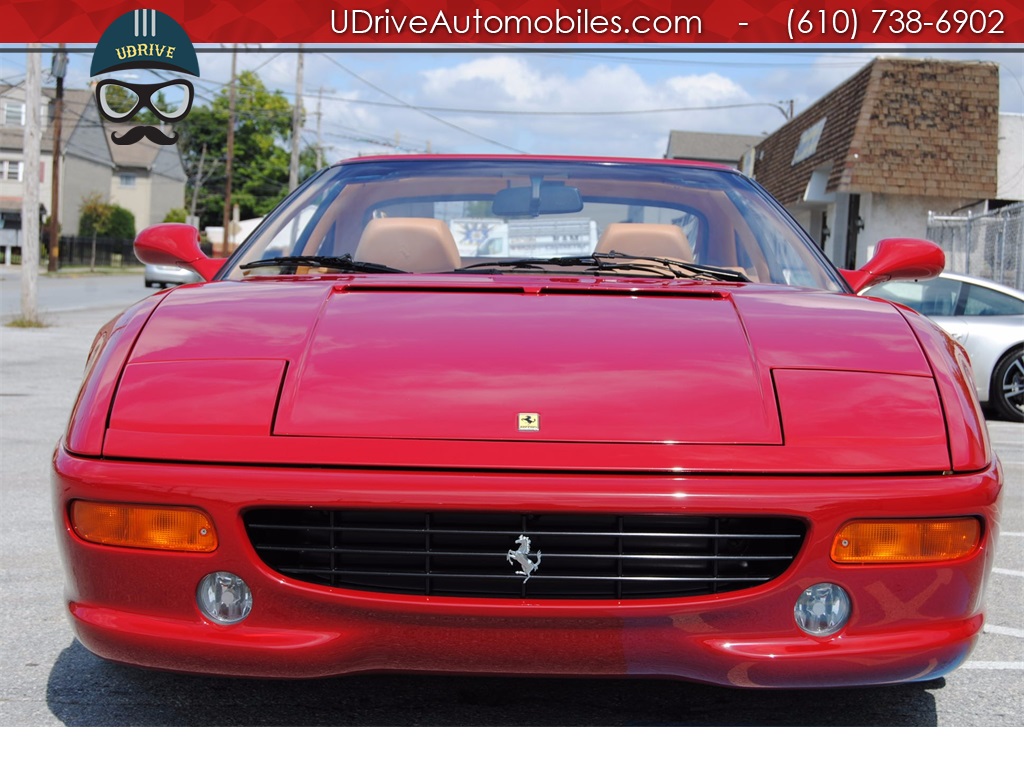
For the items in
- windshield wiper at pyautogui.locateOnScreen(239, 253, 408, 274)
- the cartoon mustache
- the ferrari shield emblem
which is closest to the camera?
the ferrari shield emblem

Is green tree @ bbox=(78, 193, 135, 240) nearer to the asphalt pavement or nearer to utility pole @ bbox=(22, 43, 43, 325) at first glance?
utility pole @ bbox=(22, 43, 43, 325)

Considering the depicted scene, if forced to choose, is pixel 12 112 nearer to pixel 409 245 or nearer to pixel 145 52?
pixel 145 52

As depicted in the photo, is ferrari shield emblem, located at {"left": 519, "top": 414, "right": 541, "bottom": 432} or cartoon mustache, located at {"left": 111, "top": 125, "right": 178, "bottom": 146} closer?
ferrari shield emblem, located at {"left": 519, "top": 414, "right": 541, "bottom": 432}

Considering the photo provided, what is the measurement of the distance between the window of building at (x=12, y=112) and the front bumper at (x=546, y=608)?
2669 inches

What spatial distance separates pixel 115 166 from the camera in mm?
71688

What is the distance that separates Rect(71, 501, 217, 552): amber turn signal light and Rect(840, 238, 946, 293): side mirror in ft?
7.36

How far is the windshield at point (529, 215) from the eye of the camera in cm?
365

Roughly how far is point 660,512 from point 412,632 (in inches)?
20.1

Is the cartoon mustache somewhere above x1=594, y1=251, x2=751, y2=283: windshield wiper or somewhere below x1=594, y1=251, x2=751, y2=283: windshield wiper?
above
